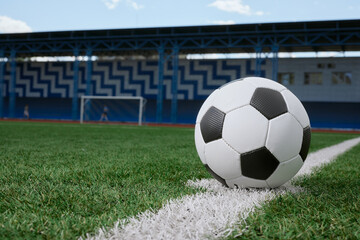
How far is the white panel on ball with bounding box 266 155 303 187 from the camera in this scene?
2250 mm

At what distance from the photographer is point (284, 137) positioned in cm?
221

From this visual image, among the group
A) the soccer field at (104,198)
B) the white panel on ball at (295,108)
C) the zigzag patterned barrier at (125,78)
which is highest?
the zigzag patterned barrier at (125,78)

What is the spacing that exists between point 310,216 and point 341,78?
2768cm

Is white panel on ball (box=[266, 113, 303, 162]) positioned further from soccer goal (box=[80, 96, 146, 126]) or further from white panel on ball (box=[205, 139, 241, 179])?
soccer goal (box=[80, 96, 146, 126])

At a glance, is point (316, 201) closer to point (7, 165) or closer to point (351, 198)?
point (351, 198)

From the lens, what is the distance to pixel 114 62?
30766 mm

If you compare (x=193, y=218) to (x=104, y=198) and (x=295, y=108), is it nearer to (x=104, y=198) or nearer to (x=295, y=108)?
(x=104, y=198)

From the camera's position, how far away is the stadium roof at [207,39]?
75.0 feet

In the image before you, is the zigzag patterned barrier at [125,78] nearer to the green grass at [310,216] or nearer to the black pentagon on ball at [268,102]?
the black pentagon on ball at [268,102]

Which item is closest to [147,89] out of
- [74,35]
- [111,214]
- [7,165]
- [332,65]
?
[74,35]

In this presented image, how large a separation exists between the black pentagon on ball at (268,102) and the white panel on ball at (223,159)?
320 millimetres

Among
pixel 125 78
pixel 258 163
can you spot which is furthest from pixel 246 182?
pixel 125 78

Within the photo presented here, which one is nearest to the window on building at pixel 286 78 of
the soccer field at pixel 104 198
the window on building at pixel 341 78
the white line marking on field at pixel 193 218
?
the window on building at pixel 341 78

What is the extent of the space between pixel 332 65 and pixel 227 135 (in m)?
27.0
